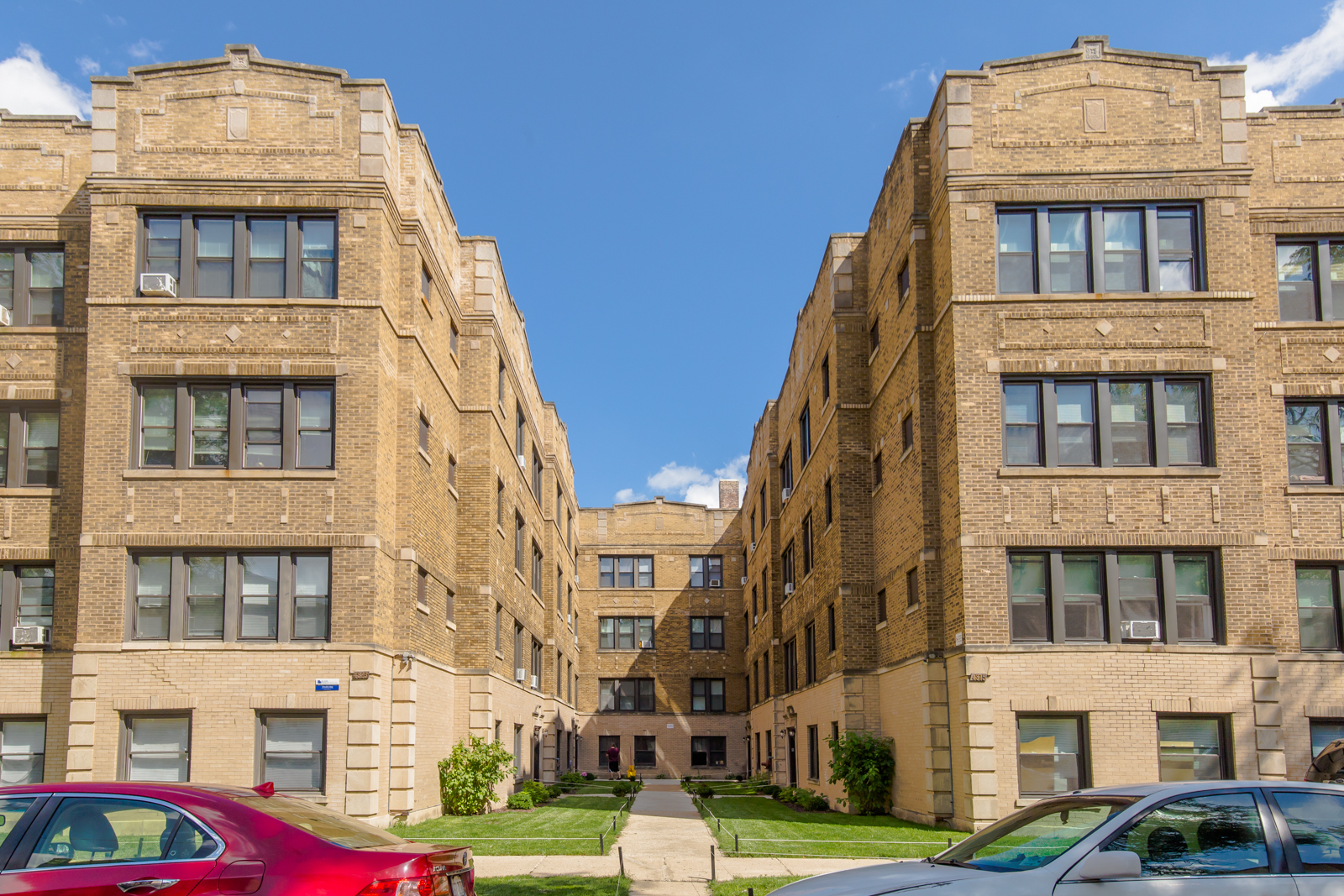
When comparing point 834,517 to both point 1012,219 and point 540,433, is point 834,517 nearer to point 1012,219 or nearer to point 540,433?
point 1012,219

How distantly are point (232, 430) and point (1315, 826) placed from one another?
653 inches

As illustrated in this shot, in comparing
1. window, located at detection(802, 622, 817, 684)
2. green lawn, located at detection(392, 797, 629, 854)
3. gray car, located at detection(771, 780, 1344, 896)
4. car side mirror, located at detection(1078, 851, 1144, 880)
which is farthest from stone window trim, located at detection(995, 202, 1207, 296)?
car side mirror, located at detection(1078, 851, 1144, 880)

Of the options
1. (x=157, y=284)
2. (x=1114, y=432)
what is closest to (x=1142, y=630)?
(x=1114, y=432)

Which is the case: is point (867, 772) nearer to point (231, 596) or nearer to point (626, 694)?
point (231, 596)

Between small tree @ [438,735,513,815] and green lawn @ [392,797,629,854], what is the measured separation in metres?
0.27

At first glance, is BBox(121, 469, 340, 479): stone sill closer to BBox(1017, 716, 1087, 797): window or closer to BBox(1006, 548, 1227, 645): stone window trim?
BBox(1006, 548, 1227, 645): stone window trim

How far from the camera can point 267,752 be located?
18062mm

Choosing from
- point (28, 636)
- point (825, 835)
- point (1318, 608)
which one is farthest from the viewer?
point (1318, 608)

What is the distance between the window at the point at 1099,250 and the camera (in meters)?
19.4

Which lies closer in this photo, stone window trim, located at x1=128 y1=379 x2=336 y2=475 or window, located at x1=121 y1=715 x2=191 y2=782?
window, located at x1=121 y1=715 x2=191 y2=782

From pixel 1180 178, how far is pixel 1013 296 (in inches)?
139

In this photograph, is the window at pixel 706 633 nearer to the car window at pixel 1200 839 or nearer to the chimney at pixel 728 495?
the chimney at pixel 728 495

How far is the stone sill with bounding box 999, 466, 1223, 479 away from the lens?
1861 cm

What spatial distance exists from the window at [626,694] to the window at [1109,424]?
36.4 metres
